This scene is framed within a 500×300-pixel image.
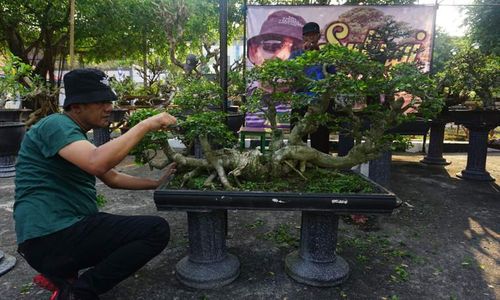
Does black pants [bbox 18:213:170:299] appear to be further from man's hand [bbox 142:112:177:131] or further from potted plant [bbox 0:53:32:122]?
potted plant [bbox 0:53:32:122]

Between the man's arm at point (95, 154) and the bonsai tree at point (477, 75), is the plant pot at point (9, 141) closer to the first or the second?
the man's arm at point (95, 154)

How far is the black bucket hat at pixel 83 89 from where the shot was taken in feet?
6.74

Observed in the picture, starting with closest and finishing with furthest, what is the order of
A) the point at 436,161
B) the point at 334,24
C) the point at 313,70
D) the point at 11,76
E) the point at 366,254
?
1. the point at 366,254
2. the point at 313,70
3. the point at 11,76
4. the point at 334,24
5. the point at 436,161

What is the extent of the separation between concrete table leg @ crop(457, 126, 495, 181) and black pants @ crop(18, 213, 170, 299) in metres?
5.71

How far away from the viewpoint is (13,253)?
3111 mm

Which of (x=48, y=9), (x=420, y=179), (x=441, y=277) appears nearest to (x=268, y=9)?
(x=420, y=179)

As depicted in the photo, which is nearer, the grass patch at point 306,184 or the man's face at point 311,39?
the grass patch at point 306,184

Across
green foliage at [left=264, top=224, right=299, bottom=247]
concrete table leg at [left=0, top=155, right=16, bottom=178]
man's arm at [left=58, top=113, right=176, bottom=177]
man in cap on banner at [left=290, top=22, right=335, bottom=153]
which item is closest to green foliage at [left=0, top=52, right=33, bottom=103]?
concrete table leg at [left=0, top=155, right=16, bottom=178]

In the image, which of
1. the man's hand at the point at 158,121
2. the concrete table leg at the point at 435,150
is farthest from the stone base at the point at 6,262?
the concrete table leg at the point at 435,150

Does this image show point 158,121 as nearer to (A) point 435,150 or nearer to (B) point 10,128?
(B) point 10,128

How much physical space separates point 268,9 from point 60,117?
5896 mm

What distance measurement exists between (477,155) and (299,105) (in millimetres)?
4681

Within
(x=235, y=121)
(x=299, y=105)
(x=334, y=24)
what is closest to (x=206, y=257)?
(x=299, y=105)

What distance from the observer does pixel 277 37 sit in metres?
7.11
